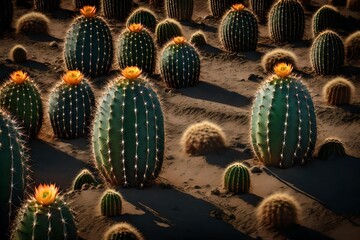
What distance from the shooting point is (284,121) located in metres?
8.35

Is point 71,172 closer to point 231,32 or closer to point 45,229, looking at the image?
point 45,229

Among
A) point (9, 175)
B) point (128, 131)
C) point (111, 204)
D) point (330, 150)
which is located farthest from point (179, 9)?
point (9, 175)

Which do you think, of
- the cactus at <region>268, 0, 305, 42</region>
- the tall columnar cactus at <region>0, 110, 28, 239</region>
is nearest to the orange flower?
the tall columnar cactus at <region>0, 110, 28, 239</region>

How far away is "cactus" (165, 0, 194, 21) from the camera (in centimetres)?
1622

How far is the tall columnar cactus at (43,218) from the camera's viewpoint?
19.8 feet

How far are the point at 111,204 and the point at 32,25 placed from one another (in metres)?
9.64

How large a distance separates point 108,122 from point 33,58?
23.3 feet

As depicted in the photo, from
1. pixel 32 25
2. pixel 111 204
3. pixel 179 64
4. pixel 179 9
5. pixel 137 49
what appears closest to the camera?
pixel 111 204

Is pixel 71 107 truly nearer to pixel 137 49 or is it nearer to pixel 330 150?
pixel 137 49

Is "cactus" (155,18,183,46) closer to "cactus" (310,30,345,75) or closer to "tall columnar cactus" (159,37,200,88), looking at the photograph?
"tall columnar cactus" (159,37,200,88)

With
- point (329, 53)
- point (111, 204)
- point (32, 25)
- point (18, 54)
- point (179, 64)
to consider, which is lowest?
point (111, 204)

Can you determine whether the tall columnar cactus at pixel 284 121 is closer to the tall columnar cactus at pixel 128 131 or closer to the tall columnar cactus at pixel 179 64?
the tall columnar cactus at pixel 128 131

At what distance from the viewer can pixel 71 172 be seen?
29.9 ft

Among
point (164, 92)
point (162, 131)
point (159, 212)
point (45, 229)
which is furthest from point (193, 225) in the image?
point (164, 92)
